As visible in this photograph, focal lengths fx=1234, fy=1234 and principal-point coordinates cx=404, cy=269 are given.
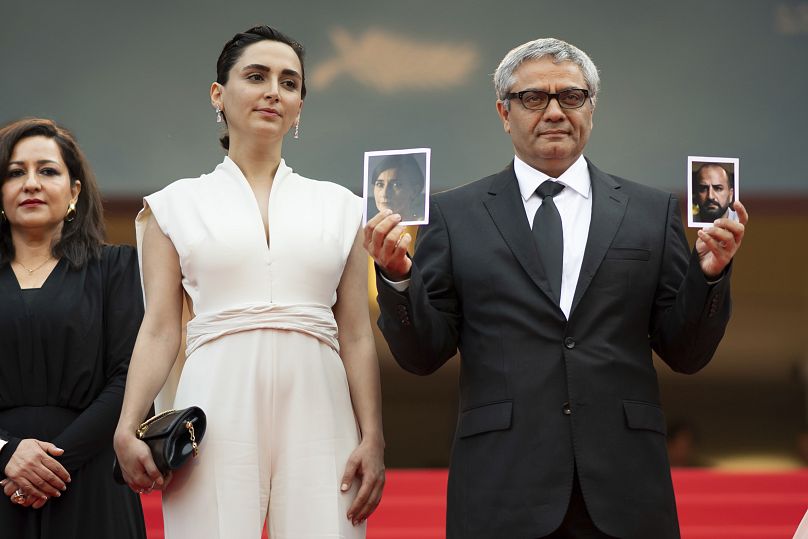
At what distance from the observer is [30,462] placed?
3.48m

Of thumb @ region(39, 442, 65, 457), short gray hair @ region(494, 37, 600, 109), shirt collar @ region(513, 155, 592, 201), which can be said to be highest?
short gray hair @ region(494, 37, 600, 109)

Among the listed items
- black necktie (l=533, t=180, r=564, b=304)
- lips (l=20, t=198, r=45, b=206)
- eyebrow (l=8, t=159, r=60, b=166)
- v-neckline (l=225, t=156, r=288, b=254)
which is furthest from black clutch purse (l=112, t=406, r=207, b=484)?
eyebrow (l=8, t=159, r=60, b=166)

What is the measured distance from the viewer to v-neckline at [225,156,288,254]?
10.7ft

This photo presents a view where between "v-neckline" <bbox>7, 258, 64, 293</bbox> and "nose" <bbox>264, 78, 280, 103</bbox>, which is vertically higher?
"nose" <bbox>264, 78, 280, 103</bbox>

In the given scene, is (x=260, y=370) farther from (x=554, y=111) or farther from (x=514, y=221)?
(x=554, y=111)

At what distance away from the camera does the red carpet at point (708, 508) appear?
16.6 ft

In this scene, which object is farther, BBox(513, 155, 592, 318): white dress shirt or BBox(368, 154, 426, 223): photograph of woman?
BBox(513, 155, 592, 318): white dress shirt

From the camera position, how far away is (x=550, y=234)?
314cm

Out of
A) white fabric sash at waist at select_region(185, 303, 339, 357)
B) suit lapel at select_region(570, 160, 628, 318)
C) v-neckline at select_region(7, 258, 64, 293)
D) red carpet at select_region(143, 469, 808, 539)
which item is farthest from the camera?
red carpet at select_region(143, 469, 808, 539)

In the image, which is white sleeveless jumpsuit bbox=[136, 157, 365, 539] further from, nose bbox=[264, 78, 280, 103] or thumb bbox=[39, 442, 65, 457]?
thumb bbox=[39, 442, 65, 457]

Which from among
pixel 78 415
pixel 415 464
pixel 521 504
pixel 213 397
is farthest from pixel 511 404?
pixel 415 464

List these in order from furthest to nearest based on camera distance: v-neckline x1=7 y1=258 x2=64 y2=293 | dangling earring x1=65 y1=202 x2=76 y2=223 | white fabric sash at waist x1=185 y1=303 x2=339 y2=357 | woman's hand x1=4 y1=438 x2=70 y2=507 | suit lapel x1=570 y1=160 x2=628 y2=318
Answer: dangling earring x1=65 y1=202 x2=76 y2=223
v-neckline x1=7 y1=258 x2=64 y2=293
woman's hand x1=4 y1=438 x2=70 y2=507
white fabric sash at waist x1=185 y1=303 x2=339 y2=357
suit lapel x1=570 y1=160 x2=628 y2=318

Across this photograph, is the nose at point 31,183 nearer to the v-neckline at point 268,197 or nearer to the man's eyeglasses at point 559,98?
the v-neckline at point 268,197

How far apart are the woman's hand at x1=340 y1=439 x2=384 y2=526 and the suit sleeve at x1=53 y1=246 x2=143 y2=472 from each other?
0.87 metres
